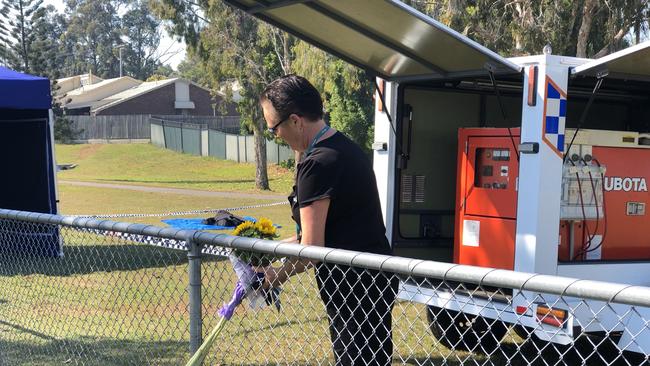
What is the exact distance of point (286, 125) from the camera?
3.12m

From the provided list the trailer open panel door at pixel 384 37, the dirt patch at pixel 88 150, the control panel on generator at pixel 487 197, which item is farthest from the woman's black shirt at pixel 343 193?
the dirt patch at pixel 88 150

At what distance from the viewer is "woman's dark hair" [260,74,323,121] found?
3.06 metres

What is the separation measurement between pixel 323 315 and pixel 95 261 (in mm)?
3404

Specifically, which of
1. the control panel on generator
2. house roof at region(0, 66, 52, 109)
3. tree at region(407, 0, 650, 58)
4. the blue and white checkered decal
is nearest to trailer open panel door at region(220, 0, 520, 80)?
the blue and white checkered decal

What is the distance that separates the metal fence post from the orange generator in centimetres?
300

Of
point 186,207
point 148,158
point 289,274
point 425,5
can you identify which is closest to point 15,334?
point 289,274

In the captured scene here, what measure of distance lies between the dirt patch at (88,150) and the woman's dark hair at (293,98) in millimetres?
40118

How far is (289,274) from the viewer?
2979mm

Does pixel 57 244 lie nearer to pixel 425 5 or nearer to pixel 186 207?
pixel 186 207

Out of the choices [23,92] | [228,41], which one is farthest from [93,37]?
[23,92]

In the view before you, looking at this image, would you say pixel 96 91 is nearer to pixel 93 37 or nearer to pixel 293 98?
pixel 93 37

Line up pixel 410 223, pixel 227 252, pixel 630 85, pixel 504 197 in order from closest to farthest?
pixel 227 252 < pixel 504 197 < pixel 630 85 < pixel 410 223

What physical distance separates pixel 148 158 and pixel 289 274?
38081 millimetres

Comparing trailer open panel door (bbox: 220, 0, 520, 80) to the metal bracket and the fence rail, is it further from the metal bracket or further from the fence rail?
the fence rail
